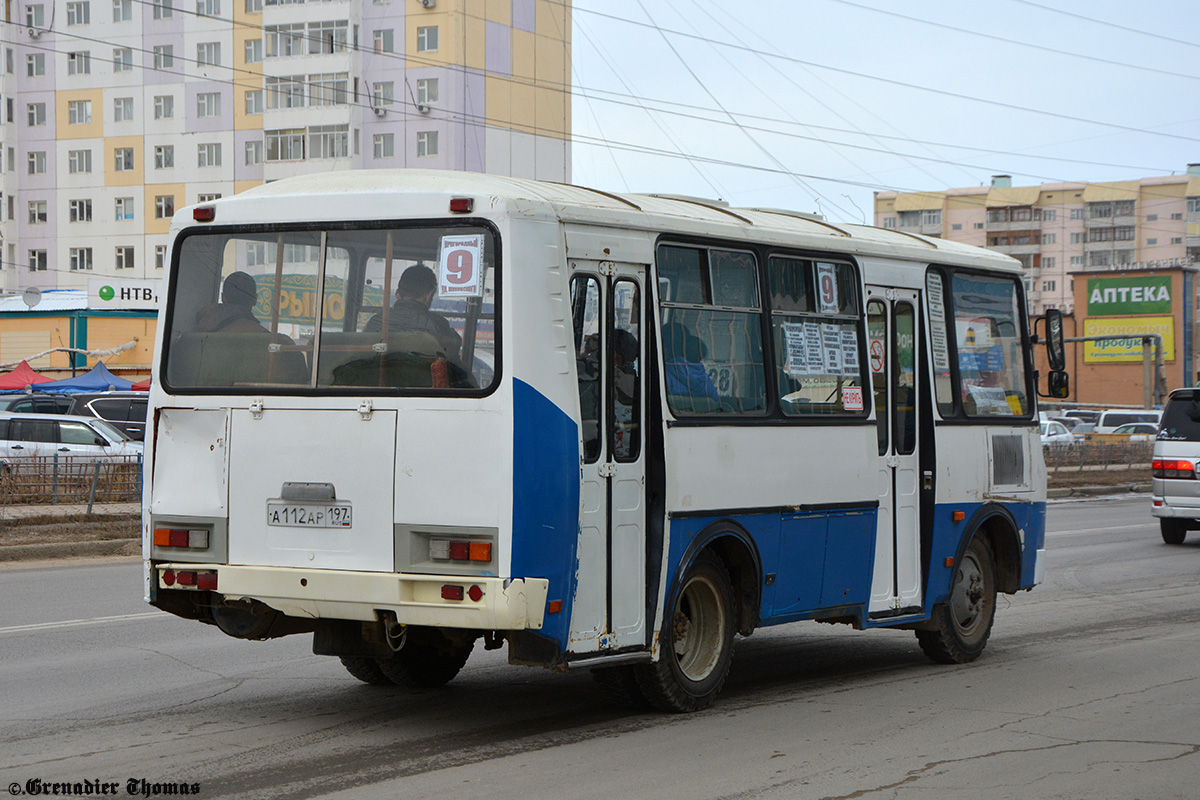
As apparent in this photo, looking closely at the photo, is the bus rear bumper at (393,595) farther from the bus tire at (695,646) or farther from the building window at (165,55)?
the building window at (165,55)

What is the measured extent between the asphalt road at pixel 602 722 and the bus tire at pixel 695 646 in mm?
147

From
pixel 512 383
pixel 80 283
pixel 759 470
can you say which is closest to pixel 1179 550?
pixel 759 470

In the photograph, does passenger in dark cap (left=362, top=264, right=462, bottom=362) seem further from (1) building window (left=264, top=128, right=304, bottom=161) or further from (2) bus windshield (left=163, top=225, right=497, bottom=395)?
(1) building window (left=264, top=128, right=304, bottom=161)

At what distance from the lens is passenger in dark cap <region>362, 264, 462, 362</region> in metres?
7.21

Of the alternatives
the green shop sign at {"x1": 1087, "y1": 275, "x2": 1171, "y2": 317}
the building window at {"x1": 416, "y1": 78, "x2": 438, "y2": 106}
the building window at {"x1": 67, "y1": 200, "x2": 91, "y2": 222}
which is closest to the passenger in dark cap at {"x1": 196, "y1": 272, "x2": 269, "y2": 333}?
the building window at {"x1": 416, "y1": 78, "x2": 438, "y2": 106}

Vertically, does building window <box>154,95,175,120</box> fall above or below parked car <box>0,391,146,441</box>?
above

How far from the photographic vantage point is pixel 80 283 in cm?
8219

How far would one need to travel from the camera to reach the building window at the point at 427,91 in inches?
2940

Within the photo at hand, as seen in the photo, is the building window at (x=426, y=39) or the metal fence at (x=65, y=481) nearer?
the metal fence at (x=65, y=481)

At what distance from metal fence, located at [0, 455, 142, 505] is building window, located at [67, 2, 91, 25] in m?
67.8

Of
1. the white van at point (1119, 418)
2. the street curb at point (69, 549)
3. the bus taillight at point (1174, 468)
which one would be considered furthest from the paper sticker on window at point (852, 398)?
the white van at point (1119, 418)

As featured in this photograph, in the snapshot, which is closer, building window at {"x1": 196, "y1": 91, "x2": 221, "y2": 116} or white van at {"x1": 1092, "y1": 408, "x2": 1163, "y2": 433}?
white van at {"x1": 1092, "y1": 408, "x2": 1163, "y2": 433}

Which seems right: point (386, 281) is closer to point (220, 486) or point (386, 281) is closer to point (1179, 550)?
point (220, 486)

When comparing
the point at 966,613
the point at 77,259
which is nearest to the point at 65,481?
the point at 966,613
